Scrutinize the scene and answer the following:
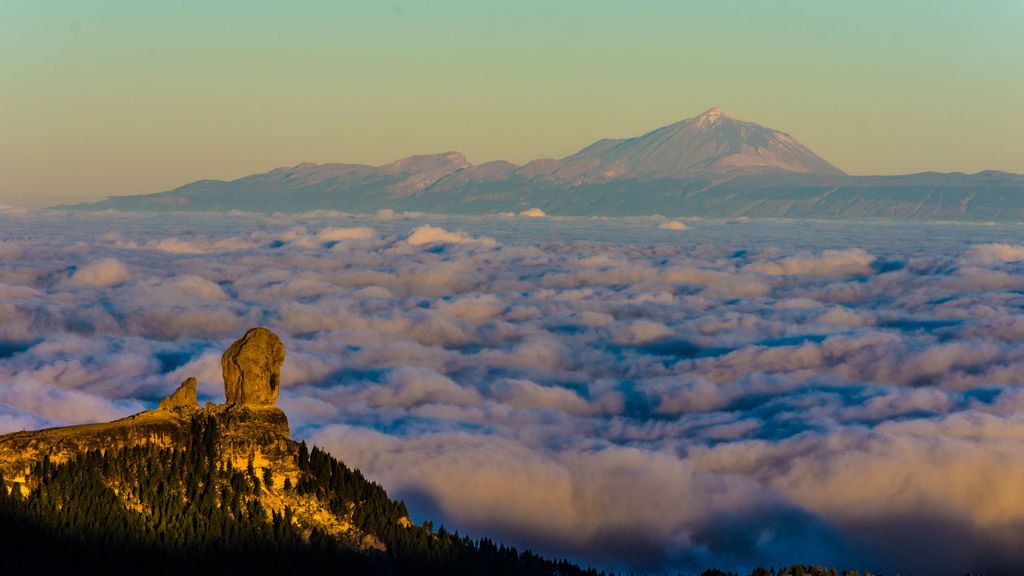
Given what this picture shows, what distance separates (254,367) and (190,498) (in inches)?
661

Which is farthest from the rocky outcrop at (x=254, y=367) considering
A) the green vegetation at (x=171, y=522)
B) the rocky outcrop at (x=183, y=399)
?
the green vegetation at (x=171, y=522)

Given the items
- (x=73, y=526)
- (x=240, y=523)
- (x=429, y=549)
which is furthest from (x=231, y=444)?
(x=429, y=549)

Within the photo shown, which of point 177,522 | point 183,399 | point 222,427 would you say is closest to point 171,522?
point 177,522

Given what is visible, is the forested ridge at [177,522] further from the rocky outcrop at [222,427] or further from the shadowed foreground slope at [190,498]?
the rocky outcrop at [222,427]

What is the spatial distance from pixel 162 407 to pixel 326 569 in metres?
27.0

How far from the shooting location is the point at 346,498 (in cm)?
18162

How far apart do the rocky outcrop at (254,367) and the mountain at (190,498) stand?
0.51 feet

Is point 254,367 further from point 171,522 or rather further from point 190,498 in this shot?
point 171,522

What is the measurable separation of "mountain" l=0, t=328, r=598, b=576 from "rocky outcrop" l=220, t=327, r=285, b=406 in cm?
15

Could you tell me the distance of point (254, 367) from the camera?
165 metres

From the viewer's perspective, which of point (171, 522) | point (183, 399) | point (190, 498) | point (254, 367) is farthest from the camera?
point (183, 399)

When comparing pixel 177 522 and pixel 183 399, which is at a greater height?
pixel 183 399

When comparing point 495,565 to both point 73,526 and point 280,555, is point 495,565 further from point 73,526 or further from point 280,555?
point 73,526

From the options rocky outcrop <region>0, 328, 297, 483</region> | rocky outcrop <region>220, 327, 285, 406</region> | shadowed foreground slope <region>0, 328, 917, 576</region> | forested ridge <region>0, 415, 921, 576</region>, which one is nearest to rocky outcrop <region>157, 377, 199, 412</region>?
rocky outcrop <region>0, 328, 297, 483</region>
